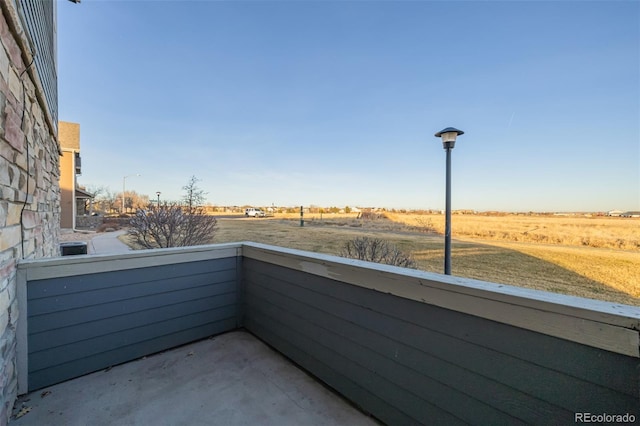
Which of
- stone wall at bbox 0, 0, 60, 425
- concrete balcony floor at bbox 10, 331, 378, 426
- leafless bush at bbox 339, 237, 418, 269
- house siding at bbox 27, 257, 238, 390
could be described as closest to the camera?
stone wall at bbox 0, 0, 60, 425

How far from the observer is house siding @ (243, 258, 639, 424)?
0.93 metres

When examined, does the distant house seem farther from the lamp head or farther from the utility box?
the lamp head

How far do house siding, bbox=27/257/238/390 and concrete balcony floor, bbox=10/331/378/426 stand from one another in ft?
0.42

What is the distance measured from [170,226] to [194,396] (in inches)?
211

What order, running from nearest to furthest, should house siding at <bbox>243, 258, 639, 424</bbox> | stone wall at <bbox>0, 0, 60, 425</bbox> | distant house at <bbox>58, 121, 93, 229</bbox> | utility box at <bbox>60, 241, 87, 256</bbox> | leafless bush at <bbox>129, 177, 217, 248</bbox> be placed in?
house siding at <bbox>243, 258, 639, 424</bbox>, stone wall at <bbox>0, 0, 60, 425</bbox>, utility box at <bbox>60, 241, 87, 256</bbox>, leafless bush at <bbox>129, 177, 217, 248</bbox>, distant house at <bbox>58, 121, 93, 229</bbox>

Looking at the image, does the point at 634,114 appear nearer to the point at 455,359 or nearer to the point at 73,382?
the point at 455,359

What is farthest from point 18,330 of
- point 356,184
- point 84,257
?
point 356,184

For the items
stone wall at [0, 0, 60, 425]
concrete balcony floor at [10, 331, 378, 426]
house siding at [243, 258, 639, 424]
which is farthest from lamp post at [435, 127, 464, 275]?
stone wall at [0, 0, 60, 425]

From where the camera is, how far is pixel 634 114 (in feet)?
19.9

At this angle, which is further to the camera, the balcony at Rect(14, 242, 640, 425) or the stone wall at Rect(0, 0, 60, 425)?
the stone wall at Rect(0, 0, 60, 425)

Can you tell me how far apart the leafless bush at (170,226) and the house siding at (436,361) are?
5183 mm

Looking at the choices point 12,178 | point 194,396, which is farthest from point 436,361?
point 12,178

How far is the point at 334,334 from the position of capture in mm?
1848

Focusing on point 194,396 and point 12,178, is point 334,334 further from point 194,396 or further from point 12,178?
point 12,178
